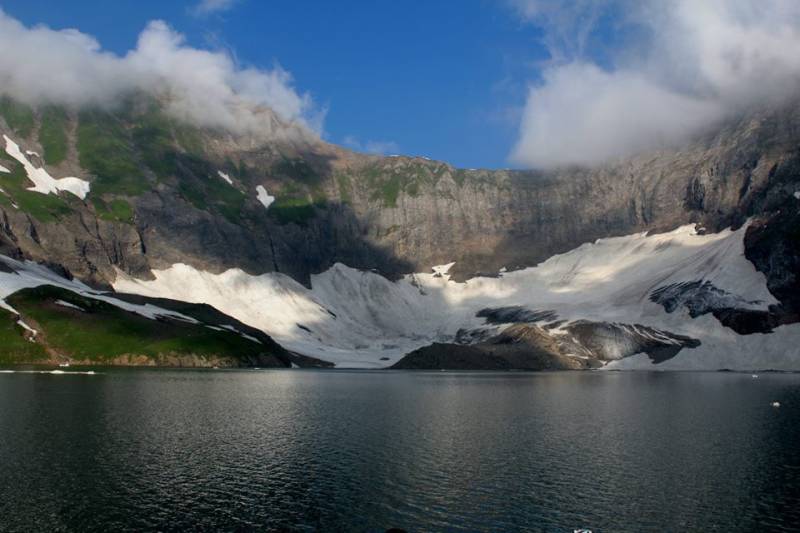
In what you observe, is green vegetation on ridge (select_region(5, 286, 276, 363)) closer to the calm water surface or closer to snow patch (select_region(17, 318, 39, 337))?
snow patch (select_region(17, 318, 39, 337))

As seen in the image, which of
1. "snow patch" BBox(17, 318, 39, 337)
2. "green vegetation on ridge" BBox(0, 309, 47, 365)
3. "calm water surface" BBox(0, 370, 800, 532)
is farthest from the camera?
"snow patch" BBox(17, 318, 39, 337)

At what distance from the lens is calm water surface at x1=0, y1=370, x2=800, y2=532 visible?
141ft

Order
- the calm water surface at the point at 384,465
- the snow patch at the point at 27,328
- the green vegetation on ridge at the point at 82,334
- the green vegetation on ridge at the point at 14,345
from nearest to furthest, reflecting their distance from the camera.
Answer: the calm water surface at the point at 384,465
the green vegetation on ridge at the point at 14,345
the snow patch at the point at 27,328
the green vegetation on ridge at the point at 82,334

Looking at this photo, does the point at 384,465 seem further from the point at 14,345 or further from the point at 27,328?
the point at 27,328

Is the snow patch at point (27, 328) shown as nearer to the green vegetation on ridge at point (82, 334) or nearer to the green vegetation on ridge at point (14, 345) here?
the green vegetation on ridge at point (14, 345)

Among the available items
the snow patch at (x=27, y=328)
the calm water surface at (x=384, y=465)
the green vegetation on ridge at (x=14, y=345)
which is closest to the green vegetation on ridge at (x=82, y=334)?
the snow patch at (x=27, y=328)

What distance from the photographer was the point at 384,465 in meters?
57.4

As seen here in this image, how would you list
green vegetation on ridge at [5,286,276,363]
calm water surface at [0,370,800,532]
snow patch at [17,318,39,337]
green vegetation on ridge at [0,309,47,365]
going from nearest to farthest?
1. calm water surface at [0,370,800,532]
2. green vegetation on ridge at [0,309,47,365]
3. snow patch at [17,318,39,337]
4. green vegetation on ridge at [5,286,276,363]

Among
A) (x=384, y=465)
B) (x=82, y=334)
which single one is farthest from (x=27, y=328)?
(x=384, y=465)

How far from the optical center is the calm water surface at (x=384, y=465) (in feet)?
141

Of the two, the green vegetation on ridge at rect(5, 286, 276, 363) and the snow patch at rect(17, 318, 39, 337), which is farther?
the green vegetation on ridge at rect(5, 286, 276, 363)

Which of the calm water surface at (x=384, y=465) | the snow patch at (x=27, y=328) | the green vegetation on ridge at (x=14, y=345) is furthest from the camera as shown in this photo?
the snow patch at (x=27, y=328)

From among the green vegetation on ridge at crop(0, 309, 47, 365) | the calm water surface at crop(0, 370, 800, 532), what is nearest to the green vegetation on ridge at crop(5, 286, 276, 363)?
the green vegetation on ridge at crop(0, 309, 47, 365)

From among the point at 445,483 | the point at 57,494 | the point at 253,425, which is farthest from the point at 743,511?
the point at 253,425
